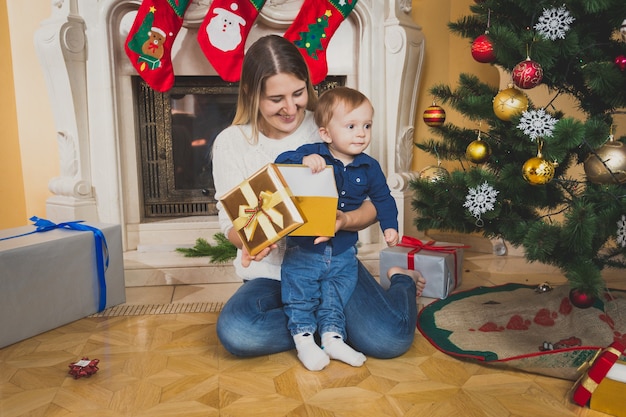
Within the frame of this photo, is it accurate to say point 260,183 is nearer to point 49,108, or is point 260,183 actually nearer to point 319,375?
point 319,375

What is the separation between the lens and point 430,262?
203 centimetres

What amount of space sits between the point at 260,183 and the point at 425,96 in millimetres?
1680

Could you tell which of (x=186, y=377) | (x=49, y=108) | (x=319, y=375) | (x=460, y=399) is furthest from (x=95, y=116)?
(x=460, y=399)

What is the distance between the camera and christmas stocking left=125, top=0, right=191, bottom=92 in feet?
7.34

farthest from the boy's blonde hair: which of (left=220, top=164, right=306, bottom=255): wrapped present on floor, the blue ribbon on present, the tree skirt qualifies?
the blue ribbon on present

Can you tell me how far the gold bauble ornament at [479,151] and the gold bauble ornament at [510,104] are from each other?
0.52ft

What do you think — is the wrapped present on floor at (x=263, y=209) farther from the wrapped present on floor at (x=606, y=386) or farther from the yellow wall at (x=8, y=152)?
the yellow wall at (x=8, y=152)

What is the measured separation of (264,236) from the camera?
1282 mm

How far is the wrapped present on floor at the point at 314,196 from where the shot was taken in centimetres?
132

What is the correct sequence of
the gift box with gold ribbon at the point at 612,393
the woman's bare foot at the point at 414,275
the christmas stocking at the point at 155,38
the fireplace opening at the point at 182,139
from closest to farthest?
the gift box with gold ribbon at the point at 612,393
the woman's bare foot at the point at 414,275
the christmas stocking at the point at 155,38
the fireplace opening at the point at 182,139

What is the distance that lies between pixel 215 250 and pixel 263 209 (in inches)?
45.0

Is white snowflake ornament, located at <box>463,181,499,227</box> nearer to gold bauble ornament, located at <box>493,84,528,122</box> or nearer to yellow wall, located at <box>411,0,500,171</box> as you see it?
gold bauble ornament, located at <box>493,84,528,122</box>

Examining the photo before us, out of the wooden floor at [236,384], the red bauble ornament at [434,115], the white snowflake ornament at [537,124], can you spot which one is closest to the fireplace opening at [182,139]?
the red bauble ornament at [434,115]

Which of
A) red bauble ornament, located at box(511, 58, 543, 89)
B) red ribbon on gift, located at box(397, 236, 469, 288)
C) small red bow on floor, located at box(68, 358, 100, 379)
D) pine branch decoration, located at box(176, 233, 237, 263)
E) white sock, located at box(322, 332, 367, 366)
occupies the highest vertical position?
red bauble ornament, located at box(511, 58, 543, 89)
